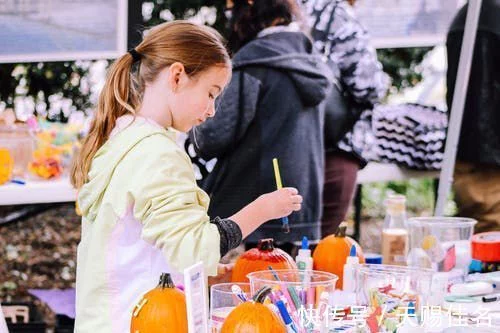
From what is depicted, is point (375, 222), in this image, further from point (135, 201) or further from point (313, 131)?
point (135, 201)

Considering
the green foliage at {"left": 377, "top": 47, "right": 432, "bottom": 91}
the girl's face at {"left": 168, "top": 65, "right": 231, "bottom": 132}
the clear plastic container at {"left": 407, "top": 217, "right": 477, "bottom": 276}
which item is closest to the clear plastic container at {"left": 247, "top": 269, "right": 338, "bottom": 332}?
the girl's face at {"left": 168, "top": 65, "right": 231, "bottom": 132}

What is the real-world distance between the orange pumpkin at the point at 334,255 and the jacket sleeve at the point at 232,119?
132 cm

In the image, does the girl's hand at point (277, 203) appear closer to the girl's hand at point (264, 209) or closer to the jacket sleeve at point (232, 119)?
the girl's hand at point (264, 209)

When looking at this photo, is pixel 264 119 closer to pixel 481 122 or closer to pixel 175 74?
pixel 481 122

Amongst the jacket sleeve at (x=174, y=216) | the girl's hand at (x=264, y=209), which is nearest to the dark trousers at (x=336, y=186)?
the girl's hand at (x=264, y=209)

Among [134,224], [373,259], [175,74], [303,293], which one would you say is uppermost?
[175,74]

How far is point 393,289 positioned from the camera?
8.32 ft

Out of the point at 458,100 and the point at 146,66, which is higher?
the point at 146,66

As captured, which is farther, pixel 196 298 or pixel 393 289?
pixel 393 289

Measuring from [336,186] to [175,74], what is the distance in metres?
2.47

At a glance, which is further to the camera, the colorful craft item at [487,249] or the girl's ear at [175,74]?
the colorful craft item at [487,249]

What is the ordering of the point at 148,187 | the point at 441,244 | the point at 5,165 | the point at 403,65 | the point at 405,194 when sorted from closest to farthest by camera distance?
the point at 148,187 → the point at 441,244 → the point at 5,165 → the point at 403,65 → the point at 405,194

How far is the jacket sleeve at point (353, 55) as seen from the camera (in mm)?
4664

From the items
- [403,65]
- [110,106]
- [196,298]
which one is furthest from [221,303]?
[403,65]
